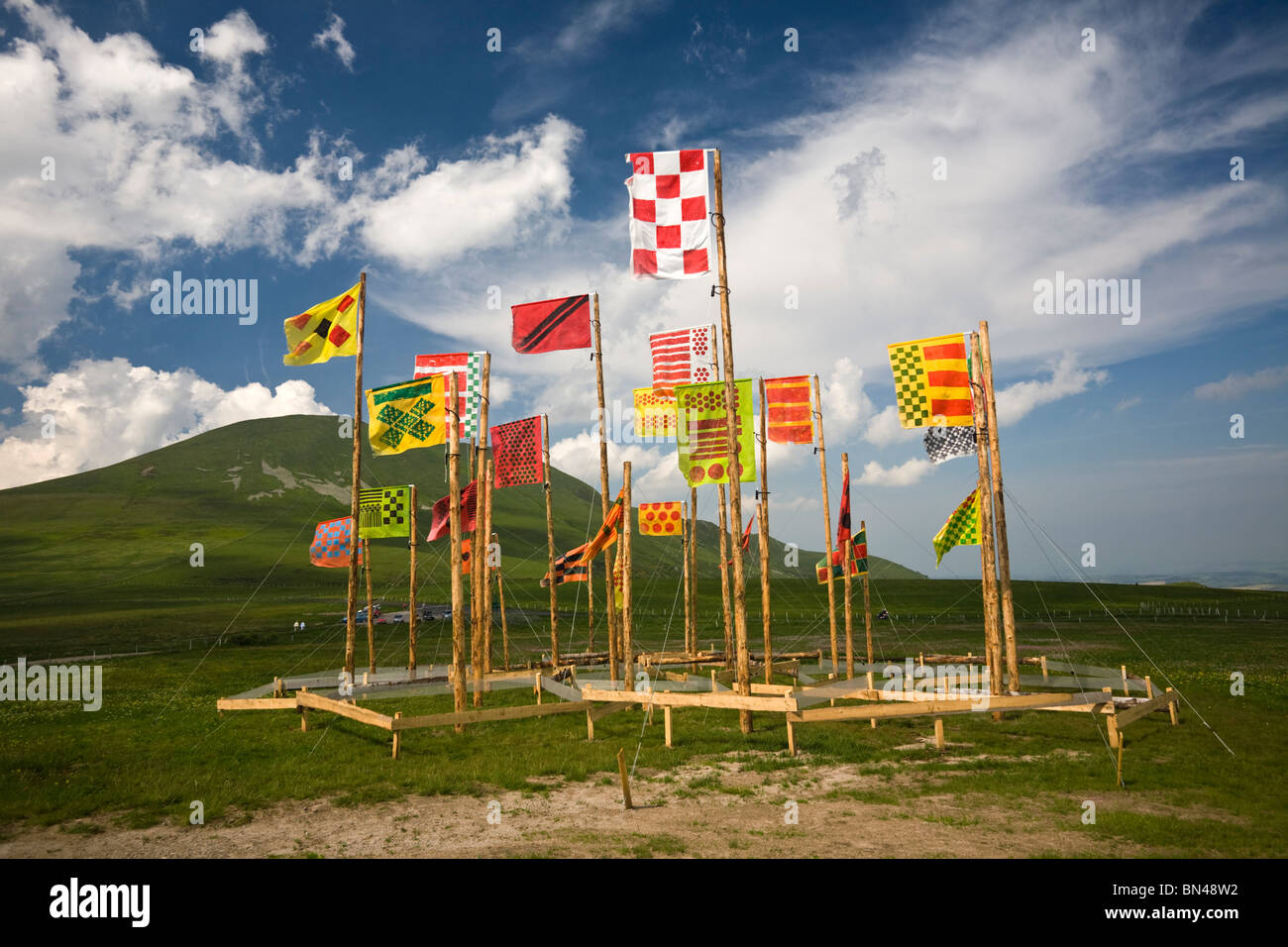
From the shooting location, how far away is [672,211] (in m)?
17.4

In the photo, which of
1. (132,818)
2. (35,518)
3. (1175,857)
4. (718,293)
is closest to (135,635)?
(132,818)

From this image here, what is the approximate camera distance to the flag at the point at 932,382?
18.3 m

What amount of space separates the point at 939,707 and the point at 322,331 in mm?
20879

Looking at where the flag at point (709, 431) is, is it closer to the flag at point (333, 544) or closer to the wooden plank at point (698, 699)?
the wooden plank at point (698, 699)

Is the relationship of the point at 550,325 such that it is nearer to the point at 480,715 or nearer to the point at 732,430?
the point at 732,430

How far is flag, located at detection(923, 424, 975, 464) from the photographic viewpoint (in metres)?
19.1

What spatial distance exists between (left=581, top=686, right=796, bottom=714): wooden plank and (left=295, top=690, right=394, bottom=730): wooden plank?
5055mm

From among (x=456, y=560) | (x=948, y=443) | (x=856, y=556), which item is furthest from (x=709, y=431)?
(x=856, y=556)

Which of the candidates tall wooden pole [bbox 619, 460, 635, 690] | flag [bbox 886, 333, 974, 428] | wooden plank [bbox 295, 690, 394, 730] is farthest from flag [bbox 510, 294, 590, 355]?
wooden plank [bbox 295, 690, 394, 730]

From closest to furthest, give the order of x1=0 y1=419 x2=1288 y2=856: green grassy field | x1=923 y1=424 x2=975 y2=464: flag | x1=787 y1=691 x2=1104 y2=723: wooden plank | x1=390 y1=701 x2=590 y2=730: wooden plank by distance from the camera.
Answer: x1=0 y1=419 x2=1288 y2=856: green grassy field, x1=787 y1=691 x2=1104 y2=723: wooden plank, x1=390 y1=701 x2=590 y2=730: wooden plank, x1=923 y1=424 x2=975 y2=464: flag

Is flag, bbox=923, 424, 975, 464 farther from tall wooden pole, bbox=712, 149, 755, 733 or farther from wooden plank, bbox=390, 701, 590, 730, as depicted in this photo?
wooden plank, bbox=390, 701, 590, 730

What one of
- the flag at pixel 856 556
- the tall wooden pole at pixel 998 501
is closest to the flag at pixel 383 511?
the flag at pixel 856 556

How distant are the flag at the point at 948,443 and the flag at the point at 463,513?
13636 mm

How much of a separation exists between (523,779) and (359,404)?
13.4 meters
